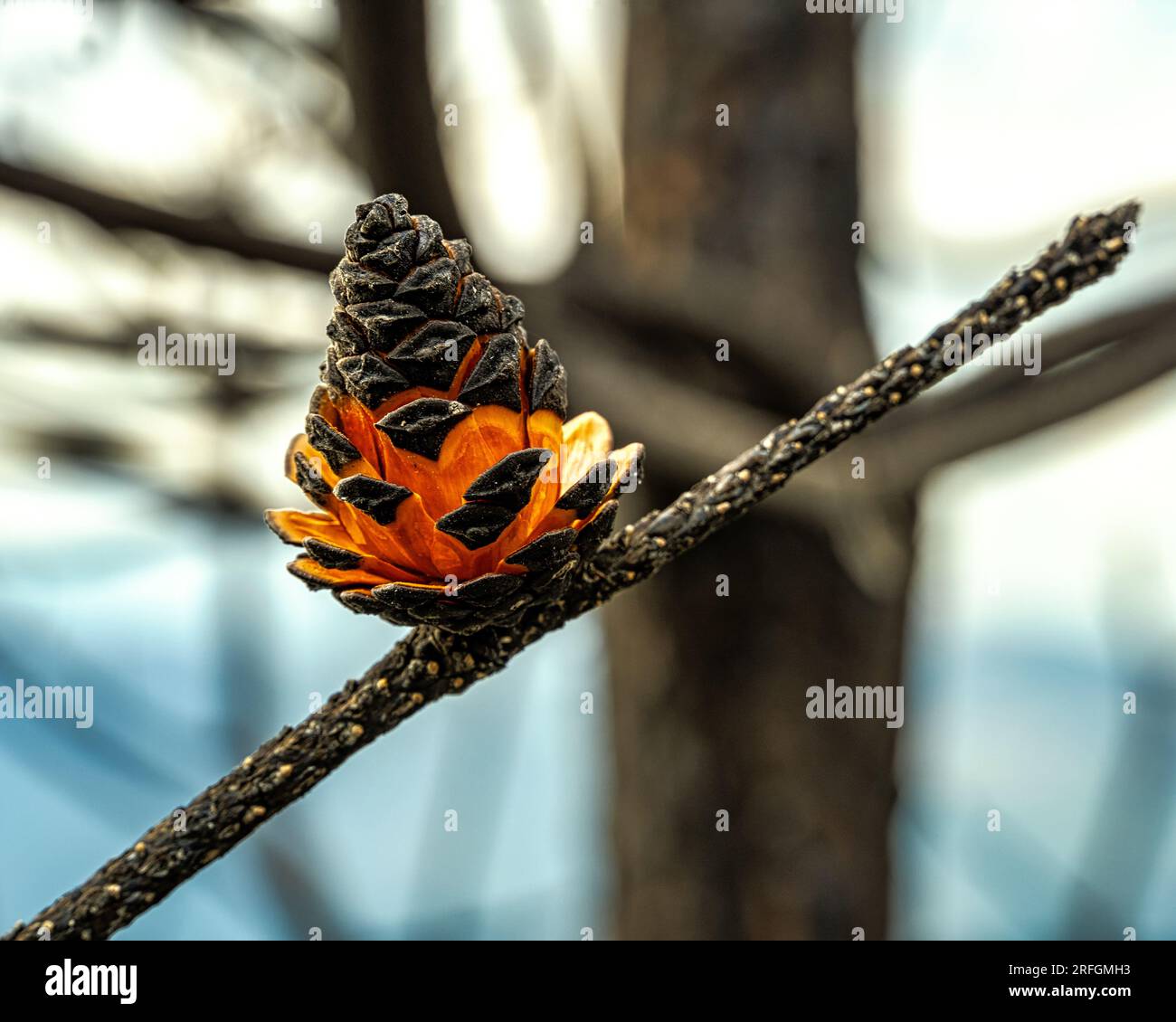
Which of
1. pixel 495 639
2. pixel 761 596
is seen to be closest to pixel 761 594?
pixel 761 596

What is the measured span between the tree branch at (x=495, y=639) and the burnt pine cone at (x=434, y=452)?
2cm

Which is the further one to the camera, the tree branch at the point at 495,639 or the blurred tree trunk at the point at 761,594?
the blurred tree trunk at the point at 761,594

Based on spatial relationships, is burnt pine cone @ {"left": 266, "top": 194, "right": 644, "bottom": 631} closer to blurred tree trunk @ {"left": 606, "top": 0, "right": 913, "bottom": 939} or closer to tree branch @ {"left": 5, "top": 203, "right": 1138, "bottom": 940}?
tree branch @ {"left": 5, "top": 203, "right": 1138, "bottom": 940}

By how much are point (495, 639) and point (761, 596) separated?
70 cm

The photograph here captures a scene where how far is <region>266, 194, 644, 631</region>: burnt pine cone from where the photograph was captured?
205 mm

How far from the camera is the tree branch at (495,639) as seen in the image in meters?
0.21

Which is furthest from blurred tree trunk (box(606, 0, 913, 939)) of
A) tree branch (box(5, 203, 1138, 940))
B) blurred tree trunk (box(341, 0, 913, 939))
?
tree branch (box(5, 203, 1138, 940))

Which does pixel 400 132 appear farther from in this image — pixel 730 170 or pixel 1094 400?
pixel 1094 400

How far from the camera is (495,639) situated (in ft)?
0.79

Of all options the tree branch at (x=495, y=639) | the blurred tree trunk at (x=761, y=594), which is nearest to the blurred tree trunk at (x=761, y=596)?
the blurred tree trunk at (x=761, y=594)

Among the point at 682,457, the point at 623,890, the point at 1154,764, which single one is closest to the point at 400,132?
the point at 682,457

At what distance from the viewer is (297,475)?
219 millimetres

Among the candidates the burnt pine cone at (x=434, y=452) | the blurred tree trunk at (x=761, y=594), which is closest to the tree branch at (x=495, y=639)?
the burnt pine cone at (x=434, y=452)

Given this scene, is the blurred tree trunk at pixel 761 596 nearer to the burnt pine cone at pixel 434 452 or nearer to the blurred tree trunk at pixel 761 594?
the blurred tree trunk at pixel 761 594
